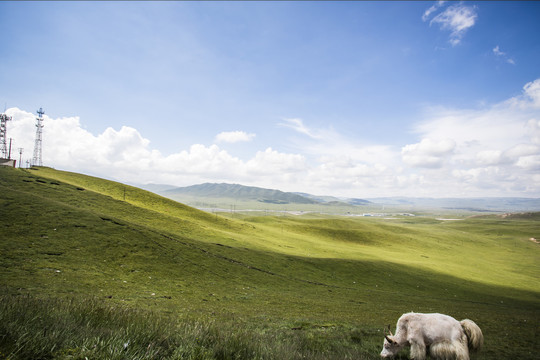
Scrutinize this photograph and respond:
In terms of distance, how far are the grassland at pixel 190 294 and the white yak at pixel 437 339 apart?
44.2 inches

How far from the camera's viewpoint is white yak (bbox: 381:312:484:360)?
26.5 feet

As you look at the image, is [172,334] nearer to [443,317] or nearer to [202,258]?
[443,317]

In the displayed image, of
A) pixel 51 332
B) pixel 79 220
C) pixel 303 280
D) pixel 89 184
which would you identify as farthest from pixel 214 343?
pixel 89 184

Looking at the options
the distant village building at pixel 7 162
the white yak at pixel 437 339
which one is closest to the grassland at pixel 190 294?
the white yak at pixel 437 339

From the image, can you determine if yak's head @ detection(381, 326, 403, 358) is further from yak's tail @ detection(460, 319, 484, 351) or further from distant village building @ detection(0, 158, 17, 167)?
distant village building @ detection(0, 158, 17, 167)

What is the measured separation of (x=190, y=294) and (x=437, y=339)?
1768 centimetres

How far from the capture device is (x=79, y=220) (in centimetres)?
3045

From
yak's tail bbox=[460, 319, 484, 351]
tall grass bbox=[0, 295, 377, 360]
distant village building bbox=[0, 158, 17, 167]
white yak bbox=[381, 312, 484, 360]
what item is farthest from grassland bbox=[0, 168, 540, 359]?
distant village building bbox=[0, 158, 17, 167]

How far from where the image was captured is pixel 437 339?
8.23 meters

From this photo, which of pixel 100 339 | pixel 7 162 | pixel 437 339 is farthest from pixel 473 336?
pixel 7 162

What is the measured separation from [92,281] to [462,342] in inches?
866

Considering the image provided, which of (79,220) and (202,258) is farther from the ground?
(79,220)

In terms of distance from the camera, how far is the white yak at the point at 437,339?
318 inches

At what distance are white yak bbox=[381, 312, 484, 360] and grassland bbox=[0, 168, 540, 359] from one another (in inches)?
44.2
